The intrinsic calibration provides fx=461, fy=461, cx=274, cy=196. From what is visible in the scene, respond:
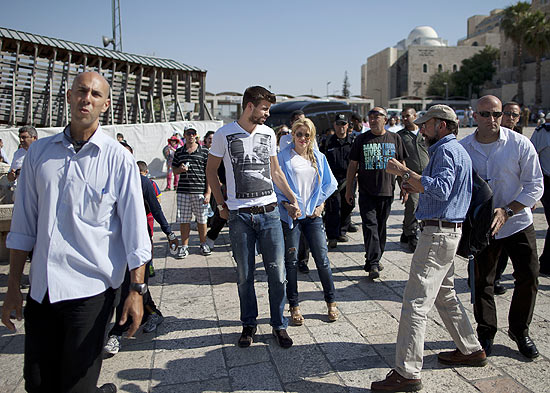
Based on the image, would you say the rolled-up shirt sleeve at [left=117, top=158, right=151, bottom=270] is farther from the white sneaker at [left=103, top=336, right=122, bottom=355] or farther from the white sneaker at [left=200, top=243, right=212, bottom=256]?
the white sneaker at [left=200, top=243, right=212, bottom=256]

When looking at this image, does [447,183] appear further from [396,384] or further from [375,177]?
[375,177]

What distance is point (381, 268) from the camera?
5.62m

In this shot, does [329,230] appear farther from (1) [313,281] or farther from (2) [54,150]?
(2) [54,150]

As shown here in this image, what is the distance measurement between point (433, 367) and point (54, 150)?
9.43ft

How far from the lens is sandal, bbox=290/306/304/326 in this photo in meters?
4.14

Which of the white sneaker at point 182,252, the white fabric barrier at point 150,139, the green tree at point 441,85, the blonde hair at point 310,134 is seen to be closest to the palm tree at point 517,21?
the green tree at point 441,85

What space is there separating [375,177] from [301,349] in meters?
2.51

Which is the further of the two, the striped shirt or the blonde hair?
→ the striped shirt

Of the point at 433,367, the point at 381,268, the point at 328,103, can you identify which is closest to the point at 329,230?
the point at 381,268

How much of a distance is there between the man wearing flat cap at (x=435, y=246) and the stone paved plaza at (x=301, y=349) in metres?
0.27

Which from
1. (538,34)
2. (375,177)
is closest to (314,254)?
(375,177)

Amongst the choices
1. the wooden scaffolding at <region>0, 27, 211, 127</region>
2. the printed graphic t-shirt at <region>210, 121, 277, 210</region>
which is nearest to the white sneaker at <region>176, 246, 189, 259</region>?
the printed graphic t-shirt at <region>210, 121, 277, 210</region>

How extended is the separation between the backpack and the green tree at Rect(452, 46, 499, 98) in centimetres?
7284

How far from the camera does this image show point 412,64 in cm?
8650
